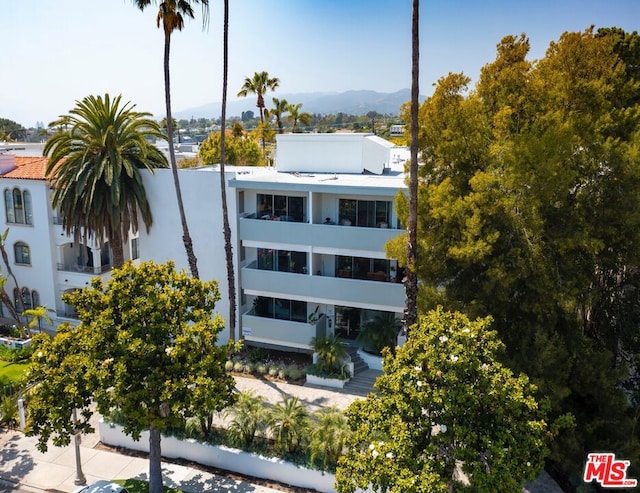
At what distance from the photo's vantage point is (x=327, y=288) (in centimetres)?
2273

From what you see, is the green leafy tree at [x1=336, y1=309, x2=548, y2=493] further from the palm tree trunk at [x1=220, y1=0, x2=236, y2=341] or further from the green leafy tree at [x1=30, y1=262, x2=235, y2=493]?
the palm tree trunk at [x1=220, y1=0, x2=236, y2=341]

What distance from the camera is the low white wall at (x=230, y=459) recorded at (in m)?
15.7

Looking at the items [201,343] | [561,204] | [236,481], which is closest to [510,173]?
[561,204]

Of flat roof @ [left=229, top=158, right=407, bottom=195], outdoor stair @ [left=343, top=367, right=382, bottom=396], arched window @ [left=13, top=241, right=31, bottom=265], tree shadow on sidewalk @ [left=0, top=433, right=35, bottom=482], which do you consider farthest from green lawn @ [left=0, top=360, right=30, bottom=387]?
outdoor stair @ [left=343, top=367, right=382, bottom=396]

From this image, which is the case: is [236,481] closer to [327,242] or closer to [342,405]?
[342,405]

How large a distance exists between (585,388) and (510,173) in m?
6.89

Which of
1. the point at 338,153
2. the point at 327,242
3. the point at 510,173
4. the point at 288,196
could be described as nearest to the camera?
the point at 510,173

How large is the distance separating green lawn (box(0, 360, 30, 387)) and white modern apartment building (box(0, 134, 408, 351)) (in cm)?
635

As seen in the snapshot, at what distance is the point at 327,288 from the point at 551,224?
10.7m

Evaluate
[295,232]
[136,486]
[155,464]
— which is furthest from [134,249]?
[155,464]

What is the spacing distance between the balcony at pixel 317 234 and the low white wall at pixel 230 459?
9517 millimetres

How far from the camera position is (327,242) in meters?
22.6

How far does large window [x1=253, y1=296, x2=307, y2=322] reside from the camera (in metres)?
24.9

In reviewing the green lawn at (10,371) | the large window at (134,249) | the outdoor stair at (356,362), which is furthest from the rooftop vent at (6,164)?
the outdoor stair at (356,362)
